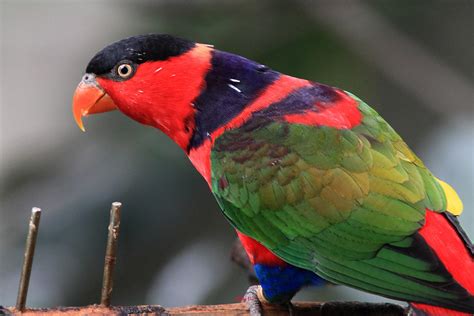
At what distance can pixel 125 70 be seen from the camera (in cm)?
217

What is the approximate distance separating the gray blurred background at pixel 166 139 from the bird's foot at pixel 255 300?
0.84m

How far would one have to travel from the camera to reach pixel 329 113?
83.0 inches

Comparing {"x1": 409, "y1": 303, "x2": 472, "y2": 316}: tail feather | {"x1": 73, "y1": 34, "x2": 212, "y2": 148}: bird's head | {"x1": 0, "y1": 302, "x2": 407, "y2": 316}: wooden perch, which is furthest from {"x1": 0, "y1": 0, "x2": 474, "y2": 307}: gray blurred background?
{"x1": 409, "y1": 303, "x2": 472, "y2": 316}: tail feather

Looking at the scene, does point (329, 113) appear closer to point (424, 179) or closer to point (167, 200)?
point (424, 179)

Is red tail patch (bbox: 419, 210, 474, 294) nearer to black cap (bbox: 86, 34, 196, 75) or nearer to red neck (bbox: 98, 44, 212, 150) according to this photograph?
red neck (bbox: 98, 44, 212, 150)

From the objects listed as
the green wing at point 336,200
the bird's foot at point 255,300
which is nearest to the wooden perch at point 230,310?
the bird's foot at point 255,300

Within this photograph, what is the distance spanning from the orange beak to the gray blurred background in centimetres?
89

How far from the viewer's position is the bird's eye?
216 cm

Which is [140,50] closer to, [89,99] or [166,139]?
[89,99]

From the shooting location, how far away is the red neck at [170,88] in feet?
7.08

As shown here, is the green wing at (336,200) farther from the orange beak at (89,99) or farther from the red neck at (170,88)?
the orange beak at (89,99)

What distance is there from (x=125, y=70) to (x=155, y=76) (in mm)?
88

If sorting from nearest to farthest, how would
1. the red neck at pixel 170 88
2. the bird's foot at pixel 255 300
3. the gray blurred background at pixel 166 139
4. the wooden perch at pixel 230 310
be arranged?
the wooden perch at pixel 230 310 < the bird's foot at pixel 255 300 < the red neck at pixel 170 88 < the gray blurred background at pixel 166 139

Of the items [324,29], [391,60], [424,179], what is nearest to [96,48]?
[324,29]
